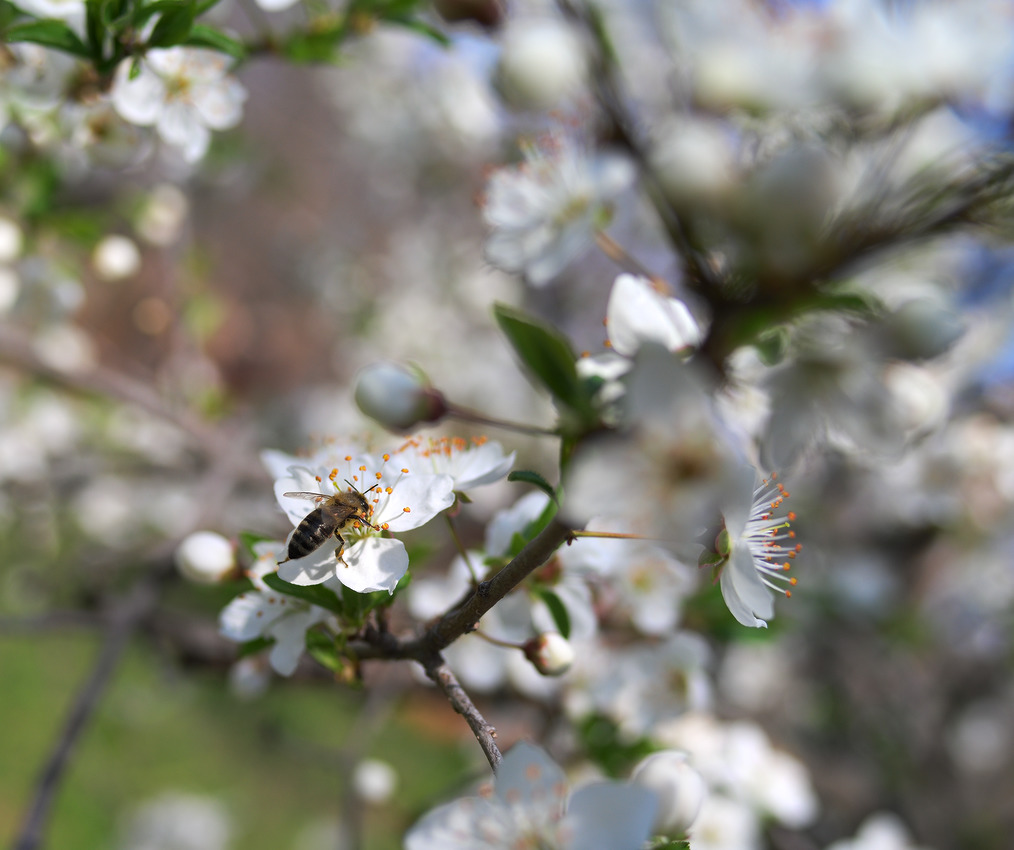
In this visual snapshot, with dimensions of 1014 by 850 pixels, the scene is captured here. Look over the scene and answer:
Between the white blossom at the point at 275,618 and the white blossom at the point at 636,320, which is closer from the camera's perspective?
Result: the white blossom at the point at 636,320

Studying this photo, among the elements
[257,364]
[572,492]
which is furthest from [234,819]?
[257,364]

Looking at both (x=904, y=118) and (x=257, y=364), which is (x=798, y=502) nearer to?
(x=904, y=118)

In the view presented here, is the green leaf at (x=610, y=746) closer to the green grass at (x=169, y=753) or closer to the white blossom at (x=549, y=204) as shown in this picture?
the white blossom at (x=549, y=204)

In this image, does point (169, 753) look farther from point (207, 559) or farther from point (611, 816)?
point (611, 816)

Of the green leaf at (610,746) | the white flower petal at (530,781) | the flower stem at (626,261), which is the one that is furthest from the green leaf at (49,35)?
the green leaf at (610,746)

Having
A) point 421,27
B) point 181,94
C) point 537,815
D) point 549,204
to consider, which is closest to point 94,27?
point 181,94

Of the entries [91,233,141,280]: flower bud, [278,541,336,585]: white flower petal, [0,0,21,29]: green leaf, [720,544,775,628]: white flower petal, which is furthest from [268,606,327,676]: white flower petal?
[91,233,141,280]: flower bud
